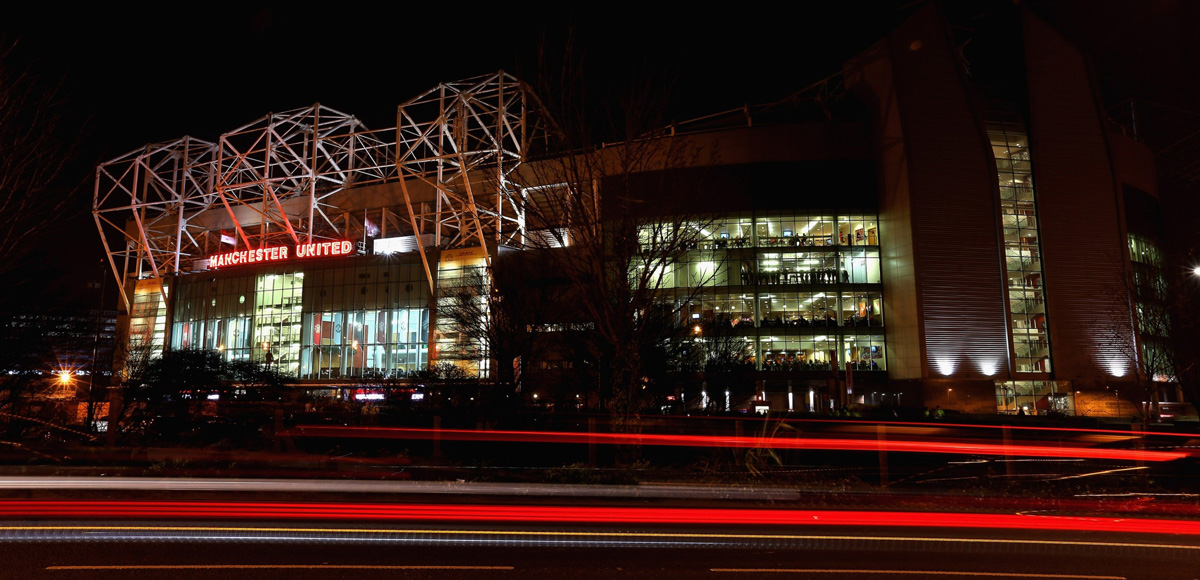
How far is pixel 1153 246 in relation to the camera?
201ft

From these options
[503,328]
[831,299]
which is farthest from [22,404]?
[831,299]

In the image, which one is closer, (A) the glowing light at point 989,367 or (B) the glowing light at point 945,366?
(B) the glowing light at point 945,366

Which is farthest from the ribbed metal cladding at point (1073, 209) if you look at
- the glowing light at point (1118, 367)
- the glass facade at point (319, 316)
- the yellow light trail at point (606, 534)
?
the yellow light trail at point (606, 534)

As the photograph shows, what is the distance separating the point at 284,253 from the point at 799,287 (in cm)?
4607

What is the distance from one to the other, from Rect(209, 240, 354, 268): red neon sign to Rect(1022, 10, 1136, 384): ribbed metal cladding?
57.9 meters

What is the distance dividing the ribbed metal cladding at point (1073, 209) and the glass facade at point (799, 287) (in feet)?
42.3

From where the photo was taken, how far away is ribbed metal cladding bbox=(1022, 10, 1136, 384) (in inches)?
2079

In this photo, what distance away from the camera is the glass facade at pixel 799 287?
55875 mm

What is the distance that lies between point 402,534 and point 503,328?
26.4 m

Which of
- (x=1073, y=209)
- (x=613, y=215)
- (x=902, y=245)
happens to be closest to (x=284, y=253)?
(x=902, y=245)

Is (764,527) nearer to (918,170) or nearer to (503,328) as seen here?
(503,328)

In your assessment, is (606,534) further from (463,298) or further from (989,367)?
(989,367)

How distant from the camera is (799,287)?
56.3 metres

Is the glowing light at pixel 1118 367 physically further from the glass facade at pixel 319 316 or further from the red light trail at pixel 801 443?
Result: the glass facade at pixel 319 316
